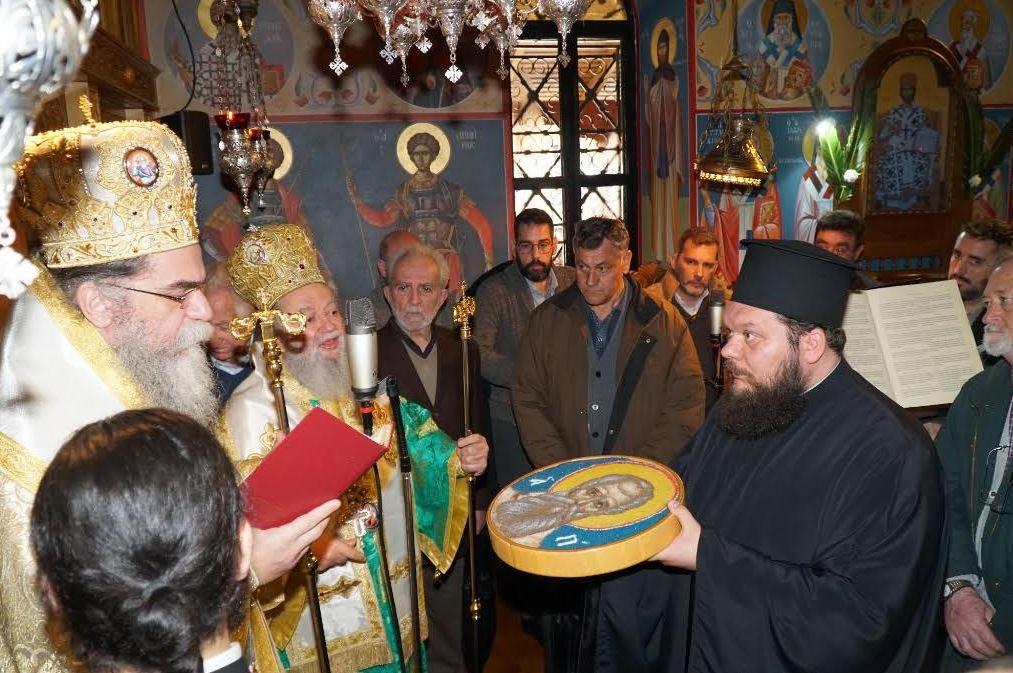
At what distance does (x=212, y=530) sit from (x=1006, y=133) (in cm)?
904

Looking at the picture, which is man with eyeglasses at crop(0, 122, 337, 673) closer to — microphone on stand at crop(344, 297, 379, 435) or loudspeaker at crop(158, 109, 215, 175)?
microphone on stand at crop(344, 297, 379, 435)

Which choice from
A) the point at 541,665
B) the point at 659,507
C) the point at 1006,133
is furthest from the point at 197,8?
the point at 1006,133

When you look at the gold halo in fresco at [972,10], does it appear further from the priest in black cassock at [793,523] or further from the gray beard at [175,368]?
the gray beard at [175,368]

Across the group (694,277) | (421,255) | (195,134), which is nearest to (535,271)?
(694,277)

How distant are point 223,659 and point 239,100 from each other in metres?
6.30

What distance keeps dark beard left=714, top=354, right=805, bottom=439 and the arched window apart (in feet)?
20.1

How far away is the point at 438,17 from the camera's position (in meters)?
3.44

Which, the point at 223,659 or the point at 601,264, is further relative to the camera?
the point at 601,264

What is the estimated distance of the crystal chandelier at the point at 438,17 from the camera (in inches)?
128

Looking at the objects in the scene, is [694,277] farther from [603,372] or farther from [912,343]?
[912,343]

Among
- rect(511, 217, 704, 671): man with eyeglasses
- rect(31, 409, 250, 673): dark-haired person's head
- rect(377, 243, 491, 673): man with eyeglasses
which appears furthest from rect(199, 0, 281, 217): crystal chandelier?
rect(31, 409, 250, 673): dark-haired person's head

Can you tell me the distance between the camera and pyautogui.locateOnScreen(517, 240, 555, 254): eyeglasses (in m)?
5.23

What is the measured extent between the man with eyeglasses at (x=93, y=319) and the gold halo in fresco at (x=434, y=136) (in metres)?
5.43

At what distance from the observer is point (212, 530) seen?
108 cm
